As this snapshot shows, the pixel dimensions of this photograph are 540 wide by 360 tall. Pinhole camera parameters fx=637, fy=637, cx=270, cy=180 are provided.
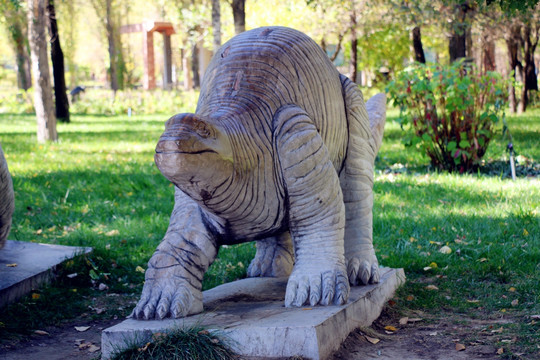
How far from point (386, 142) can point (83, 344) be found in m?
10.8

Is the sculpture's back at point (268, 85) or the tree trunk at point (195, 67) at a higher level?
the tree trunk at point (195, 67)

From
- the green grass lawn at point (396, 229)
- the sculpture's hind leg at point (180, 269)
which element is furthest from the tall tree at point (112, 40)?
the sculpture's hind leg at point (180, 269)

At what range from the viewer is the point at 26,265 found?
5.15 m

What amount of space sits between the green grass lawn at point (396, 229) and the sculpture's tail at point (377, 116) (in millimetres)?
1136

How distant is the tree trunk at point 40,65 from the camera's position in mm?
13070

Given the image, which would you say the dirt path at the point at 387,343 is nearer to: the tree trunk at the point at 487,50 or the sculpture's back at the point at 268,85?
the sculpture's back at the point at 268,85

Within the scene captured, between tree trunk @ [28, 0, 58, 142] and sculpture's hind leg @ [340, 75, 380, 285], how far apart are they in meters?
10.5

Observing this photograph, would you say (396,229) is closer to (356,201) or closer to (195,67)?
(356,201)

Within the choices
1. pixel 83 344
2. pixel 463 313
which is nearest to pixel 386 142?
pixel 463 313

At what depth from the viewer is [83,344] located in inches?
158

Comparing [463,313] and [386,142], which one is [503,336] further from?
[386,142]

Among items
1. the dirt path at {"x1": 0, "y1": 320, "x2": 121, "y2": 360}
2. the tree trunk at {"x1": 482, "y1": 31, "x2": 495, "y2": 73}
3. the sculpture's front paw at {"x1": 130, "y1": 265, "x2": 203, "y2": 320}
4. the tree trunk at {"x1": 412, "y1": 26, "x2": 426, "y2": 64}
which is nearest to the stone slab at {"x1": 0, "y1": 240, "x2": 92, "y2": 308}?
the dirt path at {"x1": 0, "y1": 320, "x2": 121, "y2": 360}

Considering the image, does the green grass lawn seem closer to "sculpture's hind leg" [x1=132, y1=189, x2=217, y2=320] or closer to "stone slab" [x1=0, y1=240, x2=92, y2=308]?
"stone slab" [x1=0, y1=240, x2=92, y2=308]

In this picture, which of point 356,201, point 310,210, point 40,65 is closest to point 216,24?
point 40,65
